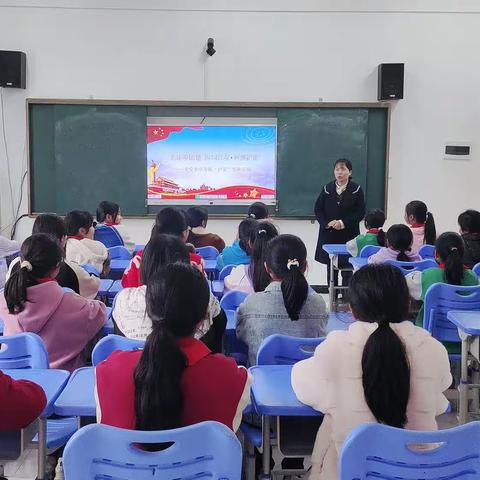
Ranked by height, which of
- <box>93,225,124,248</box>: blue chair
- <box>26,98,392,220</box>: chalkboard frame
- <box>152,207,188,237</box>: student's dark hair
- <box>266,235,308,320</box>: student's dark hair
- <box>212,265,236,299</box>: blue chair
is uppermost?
<box>26,98,392,220</box>: chalkboard frame

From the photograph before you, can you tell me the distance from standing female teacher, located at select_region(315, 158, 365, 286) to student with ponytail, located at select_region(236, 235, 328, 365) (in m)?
3.29

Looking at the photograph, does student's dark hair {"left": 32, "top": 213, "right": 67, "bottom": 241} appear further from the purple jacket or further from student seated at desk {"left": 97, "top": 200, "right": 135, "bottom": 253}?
the purple jacket

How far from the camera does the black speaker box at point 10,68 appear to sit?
21.2ft

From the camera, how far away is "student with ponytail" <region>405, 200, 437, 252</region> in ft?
16.0

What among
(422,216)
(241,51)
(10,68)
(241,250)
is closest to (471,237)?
(422,216)

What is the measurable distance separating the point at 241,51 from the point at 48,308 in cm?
495

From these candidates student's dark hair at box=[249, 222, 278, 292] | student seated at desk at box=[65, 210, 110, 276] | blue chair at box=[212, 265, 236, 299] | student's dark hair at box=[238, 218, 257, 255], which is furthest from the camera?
student seated at desk at box=[65, 210, 110, 276]

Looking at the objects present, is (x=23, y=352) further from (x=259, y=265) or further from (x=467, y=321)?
(x=467, y=321)

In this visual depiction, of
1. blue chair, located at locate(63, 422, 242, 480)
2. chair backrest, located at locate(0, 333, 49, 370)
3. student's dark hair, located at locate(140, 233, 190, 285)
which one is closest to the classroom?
student's dark hair, located at locate(140, 233, 190, 285)

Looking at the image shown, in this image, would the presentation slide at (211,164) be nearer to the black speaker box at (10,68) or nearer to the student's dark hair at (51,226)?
the black speaker box at (10,68)

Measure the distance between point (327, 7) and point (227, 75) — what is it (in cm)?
132

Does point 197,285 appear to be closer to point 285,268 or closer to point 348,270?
point 285,268

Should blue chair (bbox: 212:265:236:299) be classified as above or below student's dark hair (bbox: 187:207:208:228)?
below

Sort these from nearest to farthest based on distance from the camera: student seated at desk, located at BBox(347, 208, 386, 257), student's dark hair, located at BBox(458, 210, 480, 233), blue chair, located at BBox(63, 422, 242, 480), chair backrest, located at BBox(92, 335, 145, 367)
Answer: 1. blue chair, located at BBox(63, 422, 242, 480)
2. chair backrest, located at BBox(92, 335, 145, 367)
3. student's dark hair, located at BBox(458, 210, 480, 233)
4. student seated at desk, located at BBox(347, 208, 386, 257)
